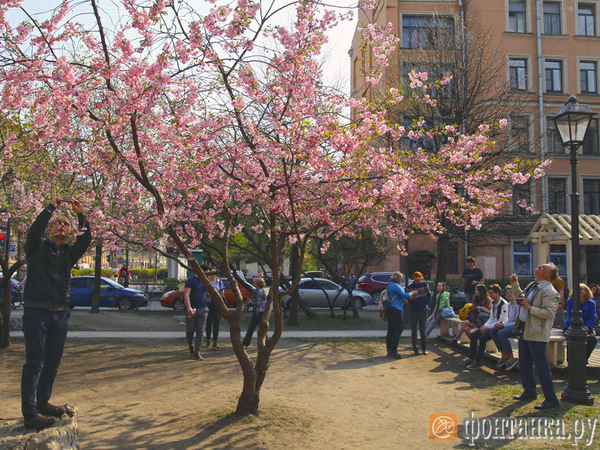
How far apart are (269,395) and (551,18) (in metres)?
34.6

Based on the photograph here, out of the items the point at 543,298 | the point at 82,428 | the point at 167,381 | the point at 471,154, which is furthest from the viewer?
the point at 167,381

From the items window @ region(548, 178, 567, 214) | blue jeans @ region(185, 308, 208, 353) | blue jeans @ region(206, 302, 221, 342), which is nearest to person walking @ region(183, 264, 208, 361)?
blue jeans @ region(185, 308, 208, 353)

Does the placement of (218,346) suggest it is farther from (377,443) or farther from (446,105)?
(446,105)

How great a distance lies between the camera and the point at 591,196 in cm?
3328

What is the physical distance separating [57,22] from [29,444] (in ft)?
13.8

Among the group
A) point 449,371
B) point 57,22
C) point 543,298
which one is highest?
point 57,22

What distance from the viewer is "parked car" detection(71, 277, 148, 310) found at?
2214 cm

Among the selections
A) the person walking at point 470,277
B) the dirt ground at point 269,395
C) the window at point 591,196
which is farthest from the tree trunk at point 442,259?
the window at point 591,196

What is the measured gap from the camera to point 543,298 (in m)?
6.95

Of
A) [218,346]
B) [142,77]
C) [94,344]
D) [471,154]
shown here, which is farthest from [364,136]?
[94,344]

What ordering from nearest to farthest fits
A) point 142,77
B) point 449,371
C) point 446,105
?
point 142,77, point 449,371, point 446,105

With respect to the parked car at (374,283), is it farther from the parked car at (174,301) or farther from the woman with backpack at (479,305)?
the woman with backpack at (479,305)

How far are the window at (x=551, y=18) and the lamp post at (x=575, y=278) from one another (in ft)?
97.4

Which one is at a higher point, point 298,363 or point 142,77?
point 142,77
